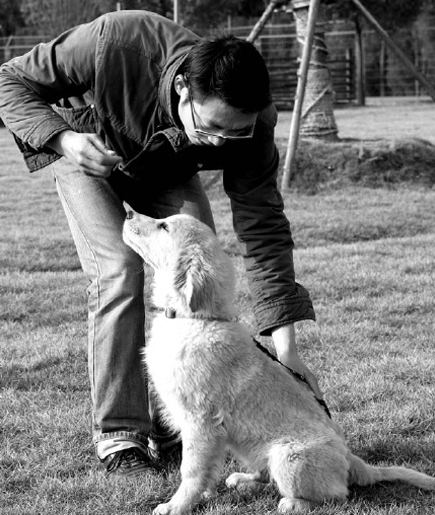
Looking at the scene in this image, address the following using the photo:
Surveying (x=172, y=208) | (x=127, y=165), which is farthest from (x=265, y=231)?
(x=127, y=165)

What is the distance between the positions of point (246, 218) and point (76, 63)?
1.04 metres

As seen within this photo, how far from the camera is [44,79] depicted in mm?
3617

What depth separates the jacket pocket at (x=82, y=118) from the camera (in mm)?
3756

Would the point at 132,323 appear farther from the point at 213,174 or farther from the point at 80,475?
the point at 213,174

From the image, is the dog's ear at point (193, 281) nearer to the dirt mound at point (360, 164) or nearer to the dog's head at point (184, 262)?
the dog's head at point (184, 262)

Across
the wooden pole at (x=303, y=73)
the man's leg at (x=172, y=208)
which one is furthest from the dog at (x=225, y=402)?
the wooden pole at (x=303, y=73)

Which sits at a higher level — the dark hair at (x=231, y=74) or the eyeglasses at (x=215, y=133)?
the dark hair at (x=231, y=74)

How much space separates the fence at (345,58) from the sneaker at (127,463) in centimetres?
2426

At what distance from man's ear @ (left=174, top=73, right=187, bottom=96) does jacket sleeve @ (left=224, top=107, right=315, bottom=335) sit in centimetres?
48

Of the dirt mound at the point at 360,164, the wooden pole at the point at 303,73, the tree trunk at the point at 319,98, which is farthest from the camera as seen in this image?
the tree trunk at the point at 319,98

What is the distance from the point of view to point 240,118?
3.30m

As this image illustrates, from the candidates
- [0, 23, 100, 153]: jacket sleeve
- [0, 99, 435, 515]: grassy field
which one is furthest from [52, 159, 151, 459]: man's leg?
[0, 23, 100, 153]: jacket sleeve

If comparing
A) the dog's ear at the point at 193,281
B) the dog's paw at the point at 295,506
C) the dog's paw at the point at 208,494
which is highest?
the dog's ear at the point at 193,281

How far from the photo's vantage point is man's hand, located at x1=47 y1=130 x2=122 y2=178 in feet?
10.7
